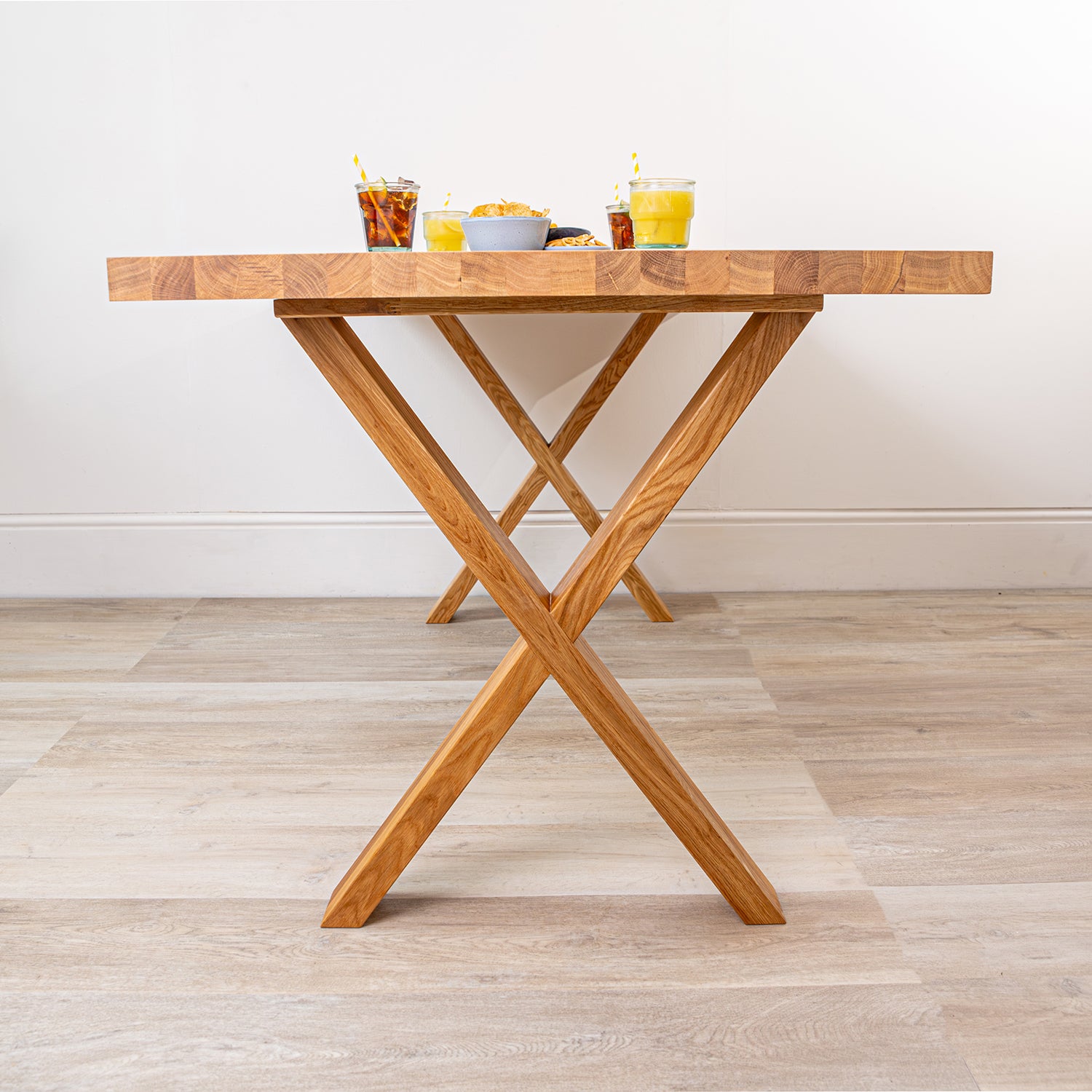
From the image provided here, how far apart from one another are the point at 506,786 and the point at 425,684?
410 mm

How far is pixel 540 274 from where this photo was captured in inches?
34.7

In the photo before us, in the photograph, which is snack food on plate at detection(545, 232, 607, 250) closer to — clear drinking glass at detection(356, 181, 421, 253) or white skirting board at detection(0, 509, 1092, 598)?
clear drinking glass at detection(356, 181, 421, 253)

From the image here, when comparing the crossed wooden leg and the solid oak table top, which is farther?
the crossed wooden leg

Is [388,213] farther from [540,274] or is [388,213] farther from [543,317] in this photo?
[543,317]

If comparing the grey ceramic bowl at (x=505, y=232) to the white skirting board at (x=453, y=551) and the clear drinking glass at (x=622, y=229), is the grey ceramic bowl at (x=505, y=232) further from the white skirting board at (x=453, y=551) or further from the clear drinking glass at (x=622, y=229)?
the white skirting board at (x=453, y=551)

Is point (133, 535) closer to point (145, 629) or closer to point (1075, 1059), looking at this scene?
point (145, 629)

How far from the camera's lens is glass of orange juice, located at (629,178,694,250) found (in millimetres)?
1063

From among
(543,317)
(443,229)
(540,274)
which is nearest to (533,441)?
(543,317)

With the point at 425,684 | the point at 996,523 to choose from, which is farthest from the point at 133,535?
the point at 996,523

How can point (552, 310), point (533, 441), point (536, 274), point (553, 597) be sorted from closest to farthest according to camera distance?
point (536, 274) → point (553, 597) → point (552, 310) → point (533, 441)

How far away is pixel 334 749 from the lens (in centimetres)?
154

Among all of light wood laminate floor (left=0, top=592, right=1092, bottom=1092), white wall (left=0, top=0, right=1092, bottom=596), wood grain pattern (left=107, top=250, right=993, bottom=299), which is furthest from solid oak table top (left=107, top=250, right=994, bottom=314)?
white wall (left=0, top=0, right=1092, bottom=596)

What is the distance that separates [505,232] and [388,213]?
0.47 feet

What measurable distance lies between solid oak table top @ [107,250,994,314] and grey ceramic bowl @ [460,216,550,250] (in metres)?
0.20
